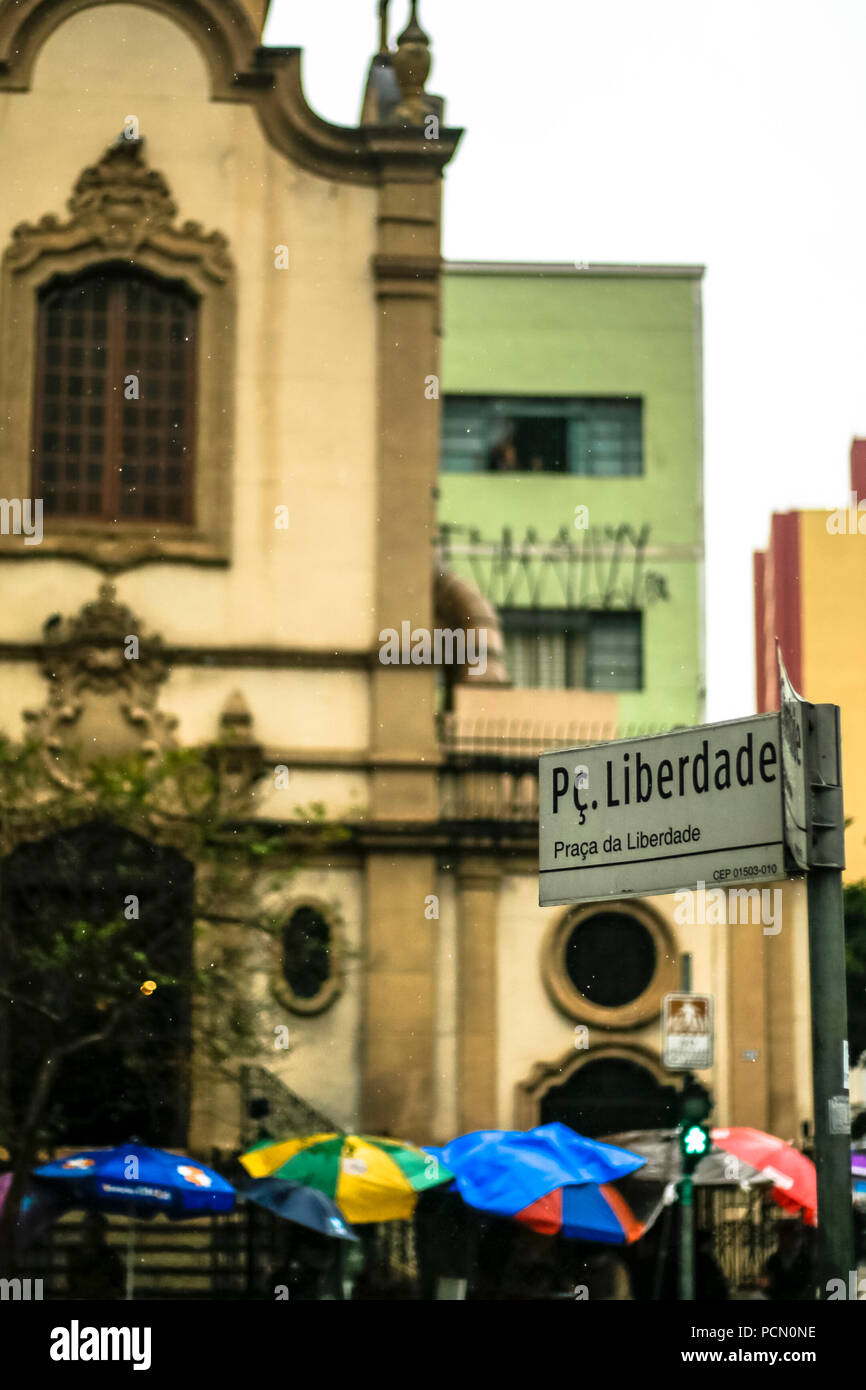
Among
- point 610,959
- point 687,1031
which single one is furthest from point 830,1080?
point 610,959

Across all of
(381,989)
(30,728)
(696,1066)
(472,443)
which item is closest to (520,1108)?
(381,989)

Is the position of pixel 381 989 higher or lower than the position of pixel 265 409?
lower

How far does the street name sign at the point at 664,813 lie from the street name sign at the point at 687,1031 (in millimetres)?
12947

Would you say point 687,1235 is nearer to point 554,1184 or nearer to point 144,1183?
point 554,1184

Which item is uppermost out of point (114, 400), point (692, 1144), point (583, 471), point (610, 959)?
point (583, 471)

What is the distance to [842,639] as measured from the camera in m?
27.4

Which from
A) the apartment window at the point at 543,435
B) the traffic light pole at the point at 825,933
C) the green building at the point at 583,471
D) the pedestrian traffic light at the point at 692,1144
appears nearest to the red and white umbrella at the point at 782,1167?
the pedestrian traffic light at the point at 692,1144

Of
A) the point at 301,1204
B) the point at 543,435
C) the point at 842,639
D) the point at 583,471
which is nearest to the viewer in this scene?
the point at 301,1204

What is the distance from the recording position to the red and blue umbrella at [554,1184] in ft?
53.8

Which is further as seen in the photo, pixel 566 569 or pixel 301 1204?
pixel 566 569

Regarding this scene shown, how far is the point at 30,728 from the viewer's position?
2288 cm

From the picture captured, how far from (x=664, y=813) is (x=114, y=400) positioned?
62.9 ft
